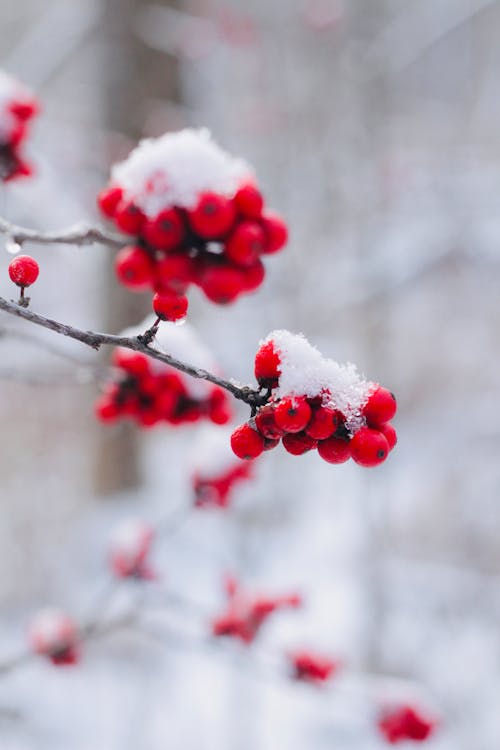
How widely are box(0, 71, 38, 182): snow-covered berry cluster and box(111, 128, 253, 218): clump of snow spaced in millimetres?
221

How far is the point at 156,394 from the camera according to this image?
1113 millimetres

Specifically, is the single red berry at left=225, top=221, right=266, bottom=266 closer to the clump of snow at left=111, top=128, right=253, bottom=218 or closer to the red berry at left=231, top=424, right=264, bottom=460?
the clump of snow at left=111, top=128, right=253, bottom=218

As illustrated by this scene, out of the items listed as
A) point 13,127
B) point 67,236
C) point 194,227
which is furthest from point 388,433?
point 13,127

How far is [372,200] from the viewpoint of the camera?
14.8ft

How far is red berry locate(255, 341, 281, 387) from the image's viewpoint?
2.11 feet

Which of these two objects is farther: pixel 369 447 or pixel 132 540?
pixel 132 540

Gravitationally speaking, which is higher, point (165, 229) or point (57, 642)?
point (165, 229)

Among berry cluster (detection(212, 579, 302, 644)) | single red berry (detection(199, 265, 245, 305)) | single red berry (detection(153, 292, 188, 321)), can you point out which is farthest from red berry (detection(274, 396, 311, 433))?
berry cluster (detection(212, 579, 302, 644))

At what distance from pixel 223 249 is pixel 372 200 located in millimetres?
Answer: 3925

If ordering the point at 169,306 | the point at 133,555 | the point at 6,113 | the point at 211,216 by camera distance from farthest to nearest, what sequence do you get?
1. the point at 133,555
2. the point at 6,113
3. the point at 211,216
4. the point at 169,306

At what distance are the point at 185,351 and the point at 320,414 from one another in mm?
601

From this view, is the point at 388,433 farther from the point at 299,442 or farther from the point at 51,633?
the point at 51,633

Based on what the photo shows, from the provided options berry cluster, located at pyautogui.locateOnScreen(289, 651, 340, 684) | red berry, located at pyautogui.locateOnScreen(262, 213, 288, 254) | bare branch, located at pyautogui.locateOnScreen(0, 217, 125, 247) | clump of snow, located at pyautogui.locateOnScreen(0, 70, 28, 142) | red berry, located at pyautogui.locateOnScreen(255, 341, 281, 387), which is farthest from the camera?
berry cluster, located at pyautogui.locateOnScreen(289, 651, 340, 684)

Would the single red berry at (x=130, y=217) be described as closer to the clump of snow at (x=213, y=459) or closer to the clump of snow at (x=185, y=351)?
the clump of snow at (x=185, y=351)
